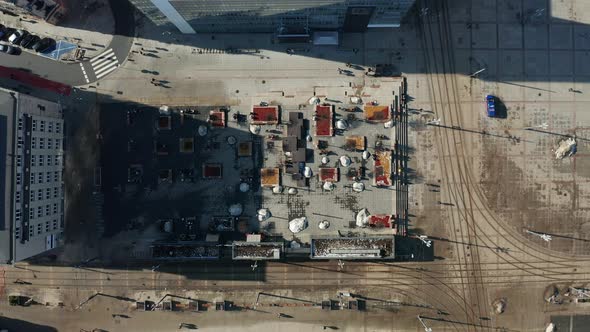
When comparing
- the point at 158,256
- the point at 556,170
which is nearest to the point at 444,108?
the point at 556,170

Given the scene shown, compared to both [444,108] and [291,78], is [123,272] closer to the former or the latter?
[291,78]

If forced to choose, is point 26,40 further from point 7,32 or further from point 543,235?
point 543,235

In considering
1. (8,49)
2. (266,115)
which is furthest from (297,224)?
(8,49)

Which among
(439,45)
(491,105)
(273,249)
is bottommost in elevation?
(273,249)

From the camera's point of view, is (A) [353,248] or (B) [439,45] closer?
(A) [353,248]

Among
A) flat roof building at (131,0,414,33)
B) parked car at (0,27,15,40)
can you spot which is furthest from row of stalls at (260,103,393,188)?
parked car at (0,27,15,40)

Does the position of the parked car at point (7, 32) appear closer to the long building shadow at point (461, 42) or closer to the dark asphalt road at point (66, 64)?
the dark asphalt road at point (66, 64)

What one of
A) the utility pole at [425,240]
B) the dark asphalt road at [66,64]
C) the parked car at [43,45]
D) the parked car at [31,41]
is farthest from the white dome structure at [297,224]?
the parked car at [31,41]

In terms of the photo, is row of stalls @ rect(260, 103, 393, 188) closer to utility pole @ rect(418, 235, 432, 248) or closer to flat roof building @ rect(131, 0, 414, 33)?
utility pole @ rect(418, 235, 432, 248)
